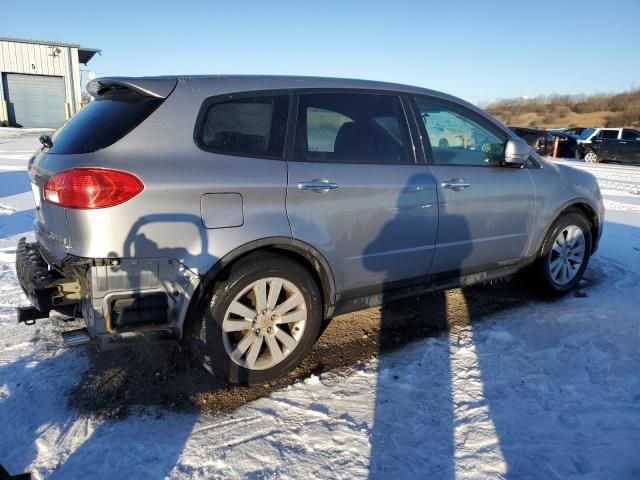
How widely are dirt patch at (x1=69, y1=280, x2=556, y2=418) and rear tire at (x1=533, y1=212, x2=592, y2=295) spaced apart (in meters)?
0.27

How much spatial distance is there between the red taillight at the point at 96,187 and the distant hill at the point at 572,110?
50.4 metres

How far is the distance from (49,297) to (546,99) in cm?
7307

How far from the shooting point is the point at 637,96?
54562mm

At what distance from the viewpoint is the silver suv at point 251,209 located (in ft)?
7.86

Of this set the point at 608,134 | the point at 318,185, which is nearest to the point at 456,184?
the point at 318,185

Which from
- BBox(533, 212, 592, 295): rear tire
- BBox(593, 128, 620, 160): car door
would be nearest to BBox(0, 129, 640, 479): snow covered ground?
BBox(533, 212, 592, 295): rear tire

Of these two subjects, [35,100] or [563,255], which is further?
[35,100]

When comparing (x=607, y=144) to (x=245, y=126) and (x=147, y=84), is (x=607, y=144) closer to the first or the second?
(x=245, y=126)

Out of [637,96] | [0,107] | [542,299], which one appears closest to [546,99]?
[637,96]

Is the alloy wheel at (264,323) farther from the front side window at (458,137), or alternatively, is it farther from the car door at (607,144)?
the car door at (607,144)

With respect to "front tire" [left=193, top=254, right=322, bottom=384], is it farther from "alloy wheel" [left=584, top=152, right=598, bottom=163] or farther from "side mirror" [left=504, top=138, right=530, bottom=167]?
"alloy wheel" [left=584, top=152, right=598, bottom=163]

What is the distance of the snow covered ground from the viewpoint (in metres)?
2.23

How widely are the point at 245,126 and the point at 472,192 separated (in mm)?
1765

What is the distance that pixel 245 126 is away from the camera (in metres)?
2.73
